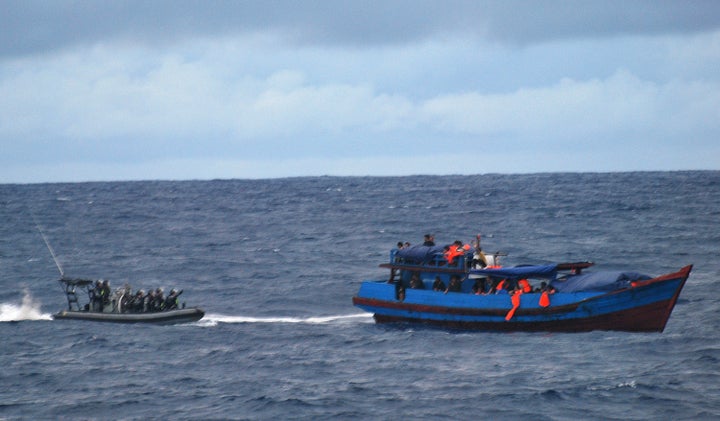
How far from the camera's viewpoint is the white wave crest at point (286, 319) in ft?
145

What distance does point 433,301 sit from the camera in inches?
1617

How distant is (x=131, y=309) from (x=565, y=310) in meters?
17.8

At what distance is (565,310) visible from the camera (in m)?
37.7

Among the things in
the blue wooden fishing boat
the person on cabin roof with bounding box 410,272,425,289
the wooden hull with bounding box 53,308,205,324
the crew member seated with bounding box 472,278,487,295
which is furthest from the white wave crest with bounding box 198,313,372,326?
the crew member seated with bounding box 472,278,487,295

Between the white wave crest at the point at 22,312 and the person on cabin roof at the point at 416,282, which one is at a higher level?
the person on cabin roof at the point at 416,282

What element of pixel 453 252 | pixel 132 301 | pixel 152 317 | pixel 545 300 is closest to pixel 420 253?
pixel 453 252

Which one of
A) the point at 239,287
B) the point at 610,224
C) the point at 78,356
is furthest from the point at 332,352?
the point at 610,224

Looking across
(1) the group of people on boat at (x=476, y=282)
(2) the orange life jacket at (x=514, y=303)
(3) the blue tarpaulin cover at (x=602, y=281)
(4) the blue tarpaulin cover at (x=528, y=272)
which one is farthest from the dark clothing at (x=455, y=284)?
(3) the blue tarpaulin cover at (x=602, y=281)

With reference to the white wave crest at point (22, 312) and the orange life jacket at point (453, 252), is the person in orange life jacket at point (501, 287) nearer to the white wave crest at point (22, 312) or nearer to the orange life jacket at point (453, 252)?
the orange life jacket at point (453, 252)

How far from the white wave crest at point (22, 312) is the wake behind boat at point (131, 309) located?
2395 millimetres

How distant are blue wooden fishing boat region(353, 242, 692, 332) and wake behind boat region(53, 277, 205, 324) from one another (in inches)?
293

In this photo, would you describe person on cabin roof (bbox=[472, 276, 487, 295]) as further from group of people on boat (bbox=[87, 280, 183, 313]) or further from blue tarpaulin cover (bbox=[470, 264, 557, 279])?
group of people on boat (bbox=[87, 280, 183, 313])

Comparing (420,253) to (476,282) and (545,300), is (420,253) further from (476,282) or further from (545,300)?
(545,300)

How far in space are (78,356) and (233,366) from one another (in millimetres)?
6139
